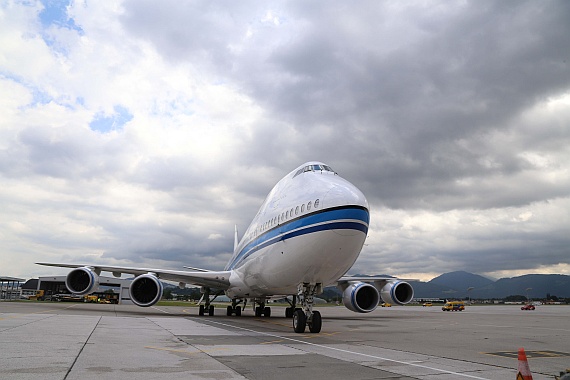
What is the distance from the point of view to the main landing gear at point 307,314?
1297 cm

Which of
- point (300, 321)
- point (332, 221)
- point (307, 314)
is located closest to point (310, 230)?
point (332, 221)

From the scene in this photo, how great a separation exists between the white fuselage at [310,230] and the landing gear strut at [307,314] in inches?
11.1

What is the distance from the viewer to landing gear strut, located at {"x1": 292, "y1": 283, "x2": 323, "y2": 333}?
13.0m

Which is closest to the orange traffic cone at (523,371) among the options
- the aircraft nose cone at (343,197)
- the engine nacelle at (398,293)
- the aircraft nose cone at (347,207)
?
the aircraft nose cone at (347,207)

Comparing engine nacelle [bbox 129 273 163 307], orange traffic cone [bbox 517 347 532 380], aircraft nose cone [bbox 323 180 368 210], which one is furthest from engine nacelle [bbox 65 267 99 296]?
orange traffic cone [bbox 517 347 532 380]

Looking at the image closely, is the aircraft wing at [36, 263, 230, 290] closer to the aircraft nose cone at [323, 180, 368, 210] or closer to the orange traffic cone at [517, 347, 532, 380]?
the aircraft nose cone at [323, 180, 368, 210]

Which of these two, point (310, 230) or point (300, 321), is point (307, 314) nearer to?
point (300, 321)

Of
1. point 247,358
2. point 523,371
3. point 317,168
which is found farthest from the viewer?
point 317,168

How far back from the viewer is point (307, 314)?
13.2 meters

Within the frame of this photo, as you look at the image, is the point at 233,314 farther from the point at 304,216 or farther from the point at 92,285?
the point at 304,216

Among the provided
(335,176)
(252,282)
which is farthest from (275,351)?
(252,282)

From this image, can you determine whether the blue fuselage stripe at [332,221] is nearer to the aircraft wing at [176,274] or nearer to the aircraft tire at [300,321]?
the aircraft tire at [300,321]

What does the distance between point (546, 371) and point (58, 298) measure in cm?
6158

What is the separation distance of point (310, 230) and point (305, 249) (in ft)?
2.29
